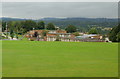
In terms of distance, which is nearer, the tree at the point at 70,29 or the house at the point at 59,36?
the house at the point at 59,36

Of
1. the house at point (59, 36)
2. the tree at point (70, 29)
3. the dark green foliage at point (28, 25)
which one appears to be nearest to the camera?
the house at point (59, 36)

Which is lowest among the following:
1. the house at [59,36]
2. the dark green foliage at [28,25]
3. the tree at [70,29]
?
the house at [59,36]

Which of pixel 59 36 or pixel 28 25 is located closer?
pixel 59 36

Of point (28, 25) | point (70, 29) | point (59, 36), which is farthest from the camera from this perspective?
point (70, 29)

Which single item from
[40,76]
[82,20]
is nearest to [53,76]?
[40,76]

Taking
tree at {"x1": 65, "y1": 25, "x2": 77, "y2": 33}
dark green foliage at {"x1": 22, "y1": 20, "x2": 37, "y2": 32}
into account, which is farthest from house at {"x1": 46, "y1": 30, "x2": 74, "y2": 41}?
tree at {"x1": 65, "y1": 25, "x2": 77, "y2": 33}

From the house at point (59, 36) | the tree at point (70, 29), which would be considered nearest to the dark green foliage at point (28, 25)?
the tree at point (70, 29)

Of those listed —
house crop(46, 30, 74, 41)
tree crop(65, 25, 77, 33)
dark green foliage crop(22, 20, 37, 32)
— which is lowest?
house crop(46, 30, 74, 41)

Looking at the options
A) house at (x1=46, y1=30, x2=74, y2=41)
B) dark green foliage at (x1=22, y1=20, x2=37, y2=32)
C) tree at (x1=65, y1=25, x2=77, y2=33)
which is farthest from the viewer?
tree at (x1=65, y1=25, x2=77, y2=33)

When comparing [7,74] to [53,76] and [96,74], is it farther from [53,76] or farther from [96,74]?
[96,74]

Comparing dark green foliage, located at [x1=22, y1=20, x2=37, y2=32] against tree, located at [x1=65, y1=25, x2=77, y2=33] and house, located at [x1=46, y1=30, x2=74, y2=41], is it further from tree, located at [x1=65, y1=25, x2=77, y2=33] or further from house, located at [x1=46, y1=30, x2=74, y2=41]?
house, located at [x1=46, y1=30, x2=74, y2=41]

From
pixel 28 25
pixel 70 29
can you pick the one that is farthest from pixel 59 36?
pixel 70 29

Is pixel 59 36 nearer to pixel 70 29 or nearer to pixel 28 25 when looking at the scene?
pixel 28 25

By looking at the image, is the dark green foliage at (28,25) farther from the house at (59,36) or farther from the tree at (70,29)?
the house at (59,36)
